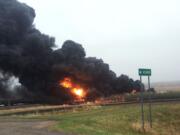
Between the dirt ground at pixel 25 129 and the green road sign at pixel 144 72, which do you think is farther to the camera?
the green road sign at pixel 144 72

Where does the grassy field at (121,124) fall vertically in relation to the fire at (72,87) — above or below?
below

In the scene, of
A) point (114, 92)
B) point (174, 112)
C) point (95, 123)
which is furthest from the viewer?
point (114, 92)

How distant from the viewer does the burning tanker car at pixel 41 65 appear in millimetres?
52812

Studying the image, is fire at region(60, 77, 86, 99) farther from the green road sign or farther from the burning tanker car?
the green road sign

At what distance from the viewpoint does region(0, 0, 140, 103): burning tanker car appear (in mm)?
52812

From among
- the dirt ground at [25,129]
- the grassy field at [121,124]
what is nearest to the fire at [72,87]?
the grassy field at [121,124]

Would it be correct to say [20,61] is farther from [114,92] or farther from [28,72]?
[114,92]

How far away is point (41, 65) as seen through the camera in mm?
54844

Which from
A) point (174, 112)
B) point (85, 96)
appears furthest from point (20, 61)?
point (174, 112)

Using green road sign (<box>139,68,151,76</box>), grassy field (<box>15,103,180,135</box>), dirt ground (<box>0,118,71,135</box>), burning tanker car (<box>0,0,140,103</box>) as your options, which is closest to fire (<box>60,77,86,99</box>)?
burning tanker car (<box>0,0,140,103</box>)

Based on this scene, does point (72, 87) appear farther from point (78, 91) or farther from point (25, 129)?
point (25, 129)

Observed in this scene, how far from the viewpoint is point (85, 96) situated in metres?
58.1

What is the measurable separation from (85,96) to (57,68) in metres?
5.95

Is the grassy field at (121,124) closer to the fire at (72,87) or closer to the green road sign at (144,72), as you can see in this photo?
the green road sign at (144,72)
